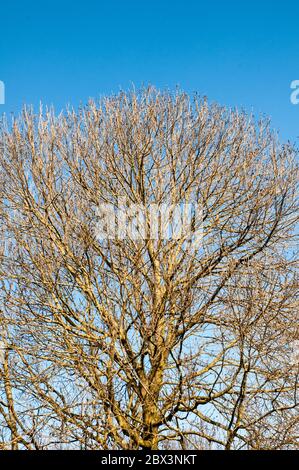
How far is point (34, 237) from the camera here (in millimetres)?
9711

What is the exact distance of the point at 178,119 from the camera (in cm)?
1064

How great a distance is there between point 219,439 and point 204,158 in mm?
5044

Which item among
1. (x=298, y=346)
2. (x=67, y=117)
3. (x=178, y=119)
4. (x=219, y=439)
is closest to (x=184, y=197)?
(x=178, y=119)

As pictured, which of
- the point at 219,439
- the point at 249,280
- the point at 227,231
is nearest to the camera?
the point at 249,280

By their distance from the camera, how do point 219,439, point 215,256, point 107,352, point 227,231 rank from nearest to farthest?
point 107,352 → point 219,439 → point 215,256 → point 227,231

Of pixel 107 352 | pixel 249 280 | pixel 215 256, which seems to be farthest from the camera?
pixel 215 256

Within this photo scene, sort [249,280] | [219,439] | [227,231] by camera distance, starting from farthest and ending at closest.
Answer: [227,231]
[219,439]
[249,280]

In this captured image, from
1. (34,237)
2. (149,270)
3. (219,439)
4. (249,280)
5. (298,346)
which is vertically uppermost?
(34,237)

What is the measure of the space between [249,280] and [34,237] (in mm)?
4281

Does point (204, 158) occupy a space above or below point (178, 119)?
below

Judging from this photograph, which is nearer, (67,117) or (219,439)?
(219,439)

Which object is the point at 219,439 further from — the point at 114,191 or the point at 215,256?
the point at 114,191

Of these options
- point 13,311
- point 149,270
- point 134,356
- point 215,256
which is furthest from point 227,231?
point 13,311

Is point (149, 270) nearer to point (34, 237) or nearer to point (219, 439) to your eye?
point (34, 237)
